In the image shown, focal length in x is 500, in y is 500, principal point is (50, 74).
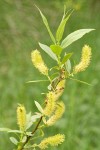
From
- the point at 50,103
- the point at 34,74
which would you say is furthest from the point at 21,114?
the point at 34,74

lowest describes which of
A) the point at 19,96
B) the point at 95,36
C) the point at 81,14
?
the point at 19,96

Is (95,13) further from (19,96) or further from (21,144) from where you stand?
(21,144)

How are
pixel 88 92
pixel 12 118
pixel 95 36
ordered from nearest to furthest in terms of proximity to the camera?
pixel 12 118, pixel 88 92, pixel 95 36

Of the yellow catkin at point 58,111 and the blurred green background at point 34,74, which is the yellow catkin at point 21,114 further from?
the blurred green background at point 34,74

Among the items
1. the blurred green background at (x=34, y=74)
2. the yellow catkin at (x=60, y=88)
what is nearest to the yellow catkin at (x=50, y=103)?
the yellow catkin at (x=60, y=88)

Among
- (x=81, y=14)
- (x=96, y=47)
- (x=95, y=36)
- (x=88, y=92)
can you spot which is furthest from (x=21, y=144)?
(x=81, y=14)

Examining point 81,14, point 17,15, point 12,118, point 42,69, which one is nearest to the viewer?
point 42,69

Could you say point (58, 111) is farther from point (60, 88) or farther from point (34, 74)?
point (34, 74)

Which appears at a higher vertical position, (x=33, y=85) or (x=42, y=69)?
(x=33, y=85)
